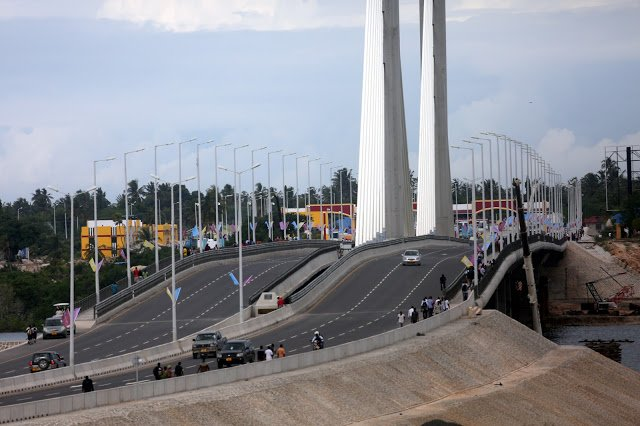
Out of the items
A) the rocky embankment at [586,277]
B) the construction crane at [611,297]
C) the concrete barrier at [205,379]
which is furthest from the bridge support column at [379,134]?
the concrete barrier at [205,379]

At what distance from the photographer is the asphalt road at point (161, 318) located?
6962cm

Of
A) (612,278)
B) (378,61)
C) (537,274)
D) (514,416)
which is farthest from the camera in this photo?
(612,278)

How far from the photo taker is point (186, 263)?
336ft

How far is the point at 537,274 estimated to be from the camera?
156000mm

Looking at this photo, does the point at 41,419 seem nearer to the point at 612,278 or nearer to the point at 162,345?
the point at 162,345

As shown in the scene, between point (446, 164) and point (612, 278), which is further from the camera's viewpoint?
point (612, 278)

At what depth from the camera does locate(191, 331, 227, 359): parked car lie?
66.2m

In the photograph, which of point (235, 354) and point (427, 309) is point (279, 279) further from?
point (235, 354)

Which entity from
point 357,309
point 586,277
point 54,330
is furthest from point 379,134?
point 586,277

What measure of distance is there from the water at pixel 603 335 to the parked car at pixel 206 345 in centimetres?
4059

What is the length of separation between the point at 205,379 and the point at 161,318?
3007cm

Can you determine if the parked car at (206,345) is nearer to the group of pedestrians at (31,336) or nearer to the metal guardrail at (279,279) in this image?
the group of pedestrians at (31,336)

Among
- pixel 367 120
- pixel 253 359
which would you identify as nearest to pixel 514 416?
pixel 253 359

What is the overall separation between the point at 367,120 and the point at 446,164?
3611cm
